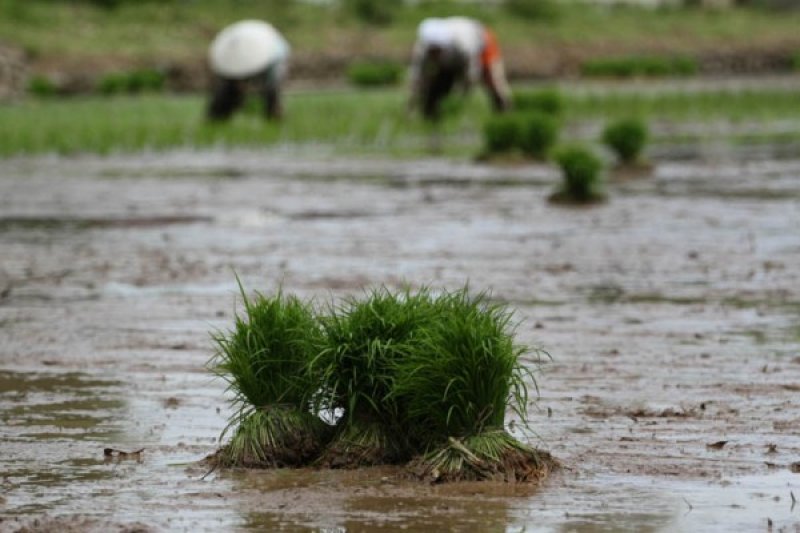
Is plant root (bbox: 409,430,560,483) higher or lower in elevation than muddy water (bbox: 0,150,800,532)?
higher

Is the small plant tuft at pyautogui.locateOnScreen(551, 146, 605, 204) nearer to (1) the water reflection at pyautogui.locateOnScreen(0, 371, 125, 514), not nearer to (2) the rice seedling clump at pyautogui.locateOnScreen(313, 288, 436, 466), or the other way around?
(1) the water reflection at pyautogui.locateOnScreen(0, 371, 125, 514)

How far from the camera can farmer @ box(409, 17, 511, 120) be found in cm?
3005

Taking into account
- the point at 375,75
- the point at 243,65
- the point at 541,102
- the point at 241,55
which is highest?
the point at 241,55

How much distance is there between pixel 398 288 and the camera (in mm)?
12258

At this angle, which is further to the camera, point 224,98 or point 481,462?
point 224,98

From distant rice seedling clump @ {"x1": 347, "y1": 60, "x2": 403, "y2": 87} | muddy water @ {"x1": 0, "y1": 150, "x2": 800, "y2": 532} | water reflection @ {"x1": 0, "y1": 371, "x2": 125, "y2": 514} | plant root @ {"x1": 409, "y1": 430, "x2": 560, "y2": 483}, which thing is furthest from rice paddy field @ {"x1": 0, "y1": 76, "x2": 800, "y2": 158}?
plant root @ {"x1": 409, "y1": 430, "x2": 560, "y2": 483}

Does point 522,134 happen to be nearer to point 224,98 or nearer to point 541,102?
point 541,102

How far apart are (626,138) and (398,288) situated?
37.6 feet

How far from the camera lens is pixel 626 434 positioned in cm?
783

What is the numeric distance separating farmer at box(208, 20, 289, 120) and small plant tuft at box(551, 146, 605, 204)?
40.7 feet

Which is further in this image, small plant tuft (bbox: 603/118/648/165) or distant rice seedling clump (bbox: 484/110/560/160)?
distant rice seedling clump (bbox: 484/110/560/160)

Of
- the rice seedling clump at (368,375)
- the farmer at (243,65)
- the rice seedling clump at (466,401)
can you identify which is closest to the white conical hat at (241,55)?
the farmer at (243,65)

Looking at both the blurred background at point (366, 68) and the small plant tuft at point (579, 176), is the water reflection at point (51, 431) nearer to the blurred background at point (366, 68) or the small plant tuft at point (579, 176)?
the small plant tuft at point (579, 176)

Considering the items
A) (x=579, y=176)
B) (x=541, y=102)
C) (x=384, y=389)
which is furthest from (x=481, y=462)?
(x=541, y=102)
